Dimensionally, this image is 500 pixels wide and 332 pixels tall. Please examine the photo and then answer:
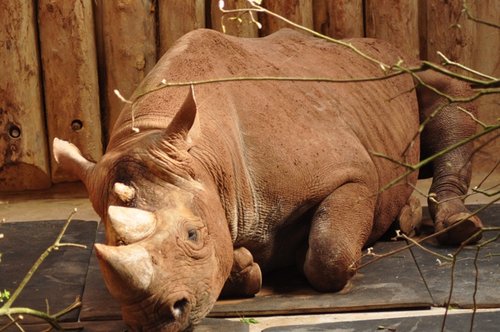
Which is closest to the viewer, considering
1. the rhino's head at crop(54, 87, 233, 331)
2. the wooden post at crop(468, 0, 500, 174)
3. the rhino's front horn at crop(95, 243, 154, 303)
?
the rhino's front horn at crop(95, 243, 154, 303)

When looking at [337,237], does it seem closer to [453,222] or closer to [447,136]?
[453,222]

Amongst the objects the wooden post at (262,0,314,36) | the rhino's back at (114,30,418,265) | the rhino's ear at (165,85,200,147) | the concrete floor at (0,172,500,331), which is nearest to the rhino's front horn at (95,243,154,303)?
the rhino's ear at (165,85,200,147)

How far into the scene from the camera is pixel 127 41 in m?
7.33

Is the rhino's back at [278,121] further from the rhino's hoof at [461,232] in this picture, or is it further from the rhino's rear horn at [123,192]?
the rhino's rear horn at [123,192]

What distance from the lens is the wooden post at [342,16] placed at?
736 cm

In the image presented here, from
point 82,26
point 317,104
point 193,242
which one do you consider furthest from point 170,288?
point 82,26

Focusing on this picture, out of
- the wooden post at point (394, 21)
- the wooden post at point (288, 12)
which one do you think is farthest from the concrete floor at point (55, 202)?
the wooden post at point (288, 12)

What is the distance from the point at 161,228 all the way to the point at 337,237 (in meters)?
1.26

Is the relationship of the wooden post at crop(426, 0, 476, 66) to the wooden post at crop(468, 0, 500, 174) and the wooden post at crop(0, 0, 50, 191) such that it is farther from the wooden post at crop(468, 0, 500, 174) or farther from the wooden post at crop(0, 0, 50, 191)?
the wooden post at crop(0, 0, 50, 191)

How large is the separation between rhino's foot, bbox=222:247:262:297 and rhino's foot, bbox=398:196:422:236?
127 cm

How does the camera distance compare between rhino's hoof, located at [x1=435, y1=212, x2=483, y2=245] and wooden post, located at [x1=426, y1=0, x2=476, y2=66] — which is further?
wooden post, located at [x1=426, y1=0, x2=476, y2=66]

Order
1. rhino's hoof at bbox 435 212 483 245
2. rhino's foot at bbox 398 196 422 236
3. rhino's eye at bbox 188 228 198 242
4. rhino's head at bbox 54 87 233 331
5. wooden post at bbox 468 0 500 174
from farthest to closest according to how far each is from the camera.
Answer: wooden post at bbox 468 0 500 174 < rhino's foot at bbox 398 196 422 236 < rhino's hoof at bbox 435 212 483 245 < rhino's eye at bbox 188 228 198 242 < rhino's head at bbox 54 87 233 331

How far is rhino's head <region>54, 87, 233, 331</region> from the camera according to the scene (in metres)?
4.11

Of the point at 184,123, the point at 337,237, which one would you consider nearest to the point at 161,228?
the point at 184,123
